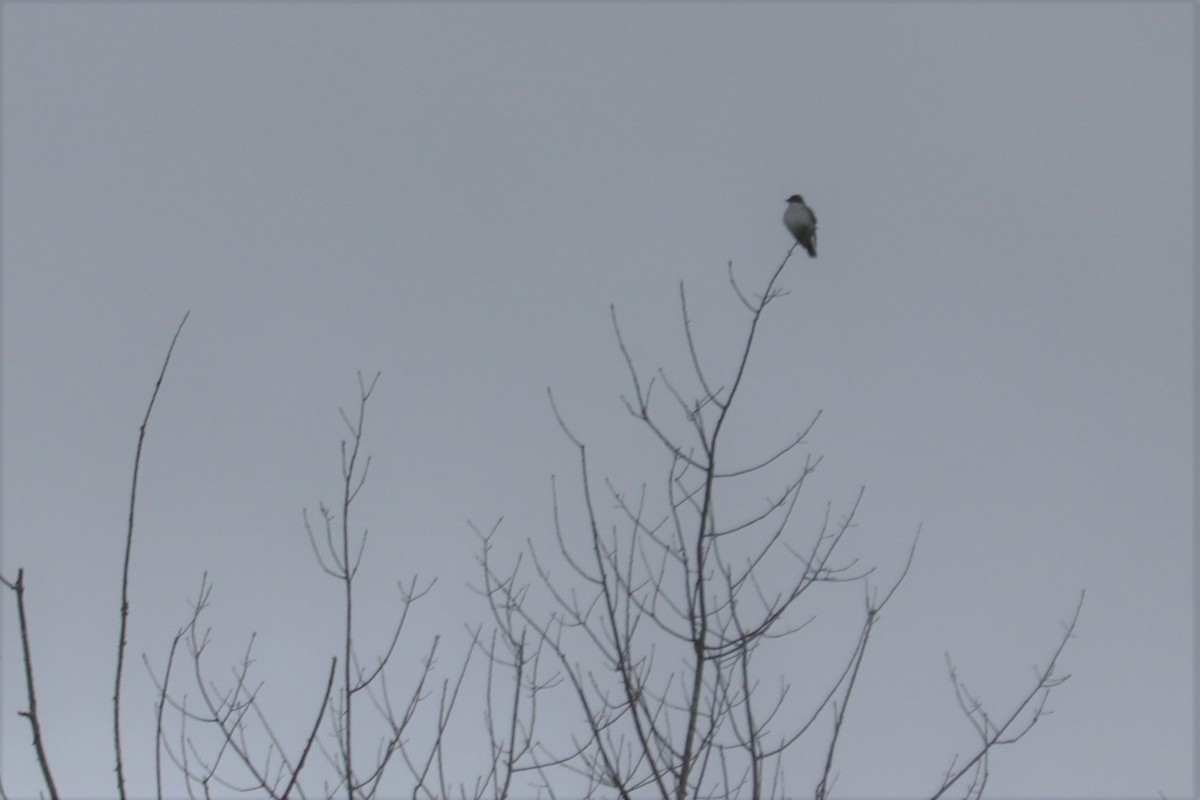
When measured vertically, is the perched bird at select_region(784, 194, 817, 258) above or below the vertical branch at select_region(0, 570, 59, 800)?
above

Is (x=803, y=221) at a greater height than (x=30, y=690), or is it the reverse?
(x=803, y=221)

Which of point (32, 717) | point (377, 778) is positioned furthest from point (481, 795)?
point (32, 717)

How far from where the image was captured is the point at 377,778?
402cm

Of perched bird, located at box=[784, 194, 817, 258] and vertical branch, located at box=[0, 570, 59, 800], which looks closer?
vertical branch, located at box=[0, 570, 59, 800]

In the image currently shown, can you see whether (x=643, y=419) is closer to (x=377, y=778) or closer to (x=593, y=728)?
(x=593, y=728)

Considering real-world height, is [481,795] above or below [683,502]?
below

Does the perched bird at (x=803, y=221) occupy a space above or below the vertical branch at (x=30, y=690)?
above

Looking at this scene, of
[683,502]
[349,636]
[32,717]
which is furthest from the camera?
[683,502]

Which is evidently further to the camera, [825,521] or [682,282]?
[825,521]

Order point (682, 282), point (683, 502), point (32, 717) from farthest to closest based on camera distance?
point (683, 502) < point (682, 282) < point (32, 717)

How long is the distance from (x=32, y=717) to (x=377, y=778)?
1472mm

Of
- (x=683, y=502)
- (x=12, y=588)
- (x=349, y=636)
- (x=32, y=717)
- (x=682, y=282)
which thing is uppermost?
(x=682, y=282)

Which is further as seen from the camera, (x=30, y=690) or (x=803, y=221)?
(x=803, y=221)

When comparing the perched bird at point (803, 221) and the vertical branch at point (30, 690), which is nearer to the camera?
the vertical branch at point (30, 690)
